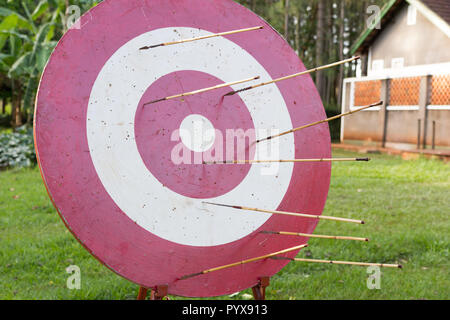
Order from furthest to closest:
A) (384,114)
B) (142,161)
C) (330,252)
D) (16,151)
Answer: (384,114) → (16,151) → (330,252) → (142,161)

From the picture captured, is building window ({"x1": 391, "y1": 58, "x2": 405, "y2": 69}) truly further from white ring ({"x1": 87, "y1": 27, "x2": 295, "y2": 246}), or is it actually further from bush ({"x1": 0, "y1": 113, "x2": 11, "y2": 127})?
bush ({"x1": 0, "y1": 113, "x2": 11, "y2": 127})

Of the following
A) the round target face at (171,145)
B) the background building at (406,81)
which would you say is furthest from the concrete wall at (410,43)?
the round target face at (171,145)

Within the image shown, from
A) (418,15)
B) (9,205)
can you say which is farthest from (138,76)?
(418,15)

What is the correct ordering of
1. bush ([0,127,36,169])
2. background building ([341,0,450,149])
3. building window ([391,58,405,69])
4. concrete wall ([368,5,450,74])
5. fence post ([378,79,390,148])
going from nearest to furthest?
bush ([0,127,36,169]) < background building ([341,0,450,149]) < concrete wall ([368,5,450,74]) < fence post ([378,79,390,148]) < building window ([391,58,405,69])

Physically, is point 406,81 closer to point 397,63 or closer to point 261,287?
point 397,63

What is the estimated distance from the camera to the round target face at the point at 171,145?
169 centimetres

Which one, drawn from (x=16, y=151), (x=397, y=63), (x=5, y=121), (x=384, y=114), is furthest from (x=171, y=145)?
(x=5, y=121)

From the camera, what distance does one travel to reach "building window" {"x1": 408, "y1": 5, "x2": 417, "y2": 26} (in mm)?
12688

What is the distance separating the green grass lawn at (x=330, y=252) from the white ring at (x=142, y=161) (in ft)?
4.13

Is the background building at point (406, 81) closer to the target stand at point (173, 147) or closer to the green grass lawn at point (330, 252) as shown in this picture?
the green grass lawn at point (330, 252)

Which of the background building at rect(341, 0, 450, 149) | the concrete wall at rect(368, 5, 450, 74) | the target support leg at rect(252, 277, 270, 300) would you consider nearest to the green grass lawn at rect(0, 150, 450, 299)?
the target support leg at rect(252, 277, 270, 300)

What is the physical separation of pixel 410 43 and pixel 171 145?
12.6 meters

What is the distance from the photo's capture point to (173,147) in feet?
6.18

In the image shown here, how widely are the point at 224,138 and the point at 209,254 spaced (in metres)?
0.50
